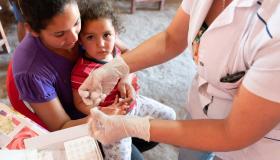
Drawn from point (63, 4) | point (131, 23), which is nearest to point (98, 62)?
point (63, 4)

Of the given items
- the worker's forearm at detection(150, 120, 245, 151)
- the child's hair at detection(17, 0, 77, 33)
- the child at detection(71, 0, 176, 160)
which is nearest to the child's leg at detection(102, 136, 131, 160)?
the child at detection(71, 0, 176, 160)

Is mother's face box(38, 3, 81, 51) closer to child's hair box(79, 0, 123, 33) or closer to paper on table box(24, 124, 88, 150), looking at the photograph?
child's hair box(79, 0, 123, 33)

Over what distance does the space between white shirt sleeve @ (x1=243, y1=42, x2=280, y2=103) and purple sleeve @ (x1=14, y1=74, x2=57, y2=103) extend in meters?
0.66

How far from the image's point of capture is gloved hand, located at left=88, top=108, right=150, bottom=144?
2.56 feet

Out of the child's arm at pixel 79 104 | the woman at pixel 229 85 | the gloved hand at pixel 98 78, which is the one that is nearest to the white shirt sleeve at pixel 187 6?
the woman at pixel 229 85

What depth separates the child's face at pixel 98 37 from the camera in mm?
1104

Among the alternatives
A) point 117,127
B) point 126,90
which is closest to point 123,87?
point 126,90

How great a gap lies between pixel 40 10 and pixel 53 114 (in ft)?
1.14

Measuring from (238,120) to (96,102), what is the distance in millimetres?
541

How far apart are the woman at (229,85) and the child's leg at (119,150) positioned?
1.03 feet

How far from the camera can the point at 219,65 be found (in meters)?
0.74

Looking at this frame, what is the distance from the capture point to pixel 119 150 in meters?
1.16

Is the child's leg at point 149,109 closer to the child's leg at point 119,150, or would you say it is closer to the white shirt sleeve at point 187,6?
the child's leg at point 119,150

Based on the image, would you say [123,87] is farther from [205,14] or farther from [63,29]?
[205,14]
